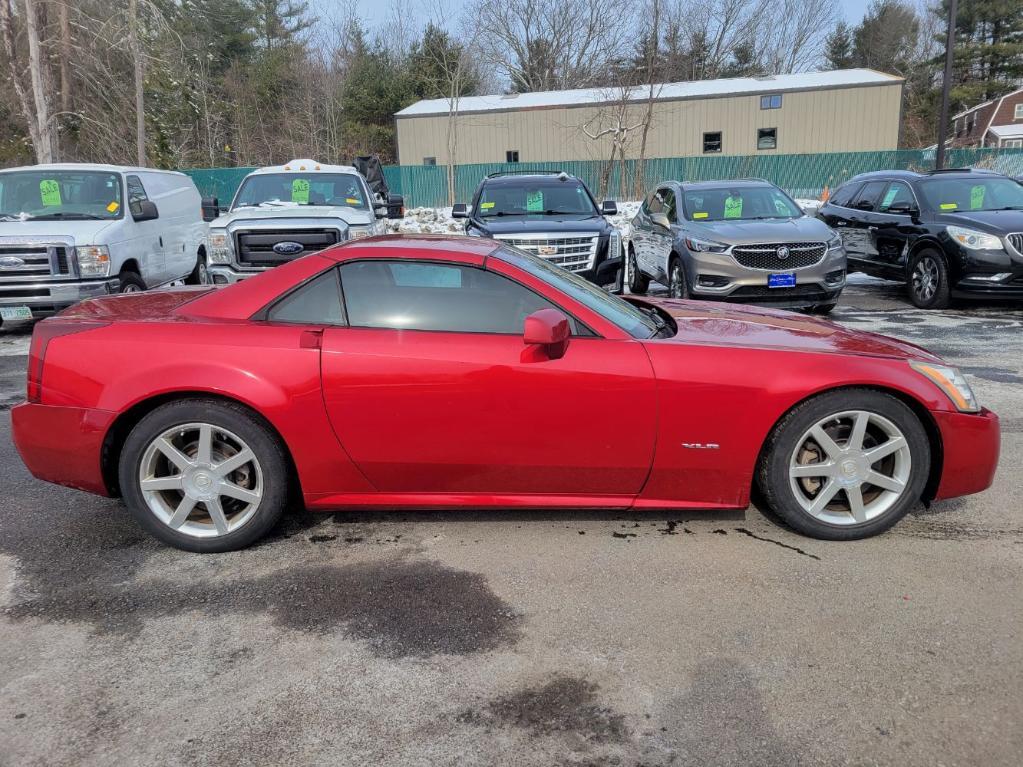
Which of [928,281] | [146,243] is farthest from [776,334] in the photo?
[146,243]

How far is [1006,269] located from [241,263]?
917 cm

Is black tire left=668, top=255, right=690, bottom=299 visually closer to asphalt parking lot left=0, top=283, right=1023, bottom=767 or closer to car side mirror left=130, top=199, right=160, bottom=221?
asphalt parking lot left=0, top=283, right=1023, bottom=767

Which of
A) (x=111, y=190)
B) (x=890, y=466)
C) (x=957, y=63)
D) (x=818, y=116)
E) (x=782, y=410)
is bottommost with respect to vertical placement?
(x=890, y=466)

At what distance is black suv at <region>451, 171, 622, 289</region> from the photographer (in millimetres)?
9898

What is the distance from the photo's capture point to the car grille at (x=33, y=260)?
9.03m

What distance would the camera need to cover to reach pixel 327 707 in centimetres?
265

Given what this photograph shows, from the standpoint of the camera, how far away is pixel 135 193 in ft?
34.2

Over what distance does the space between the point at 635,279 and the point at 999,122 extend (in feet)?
185

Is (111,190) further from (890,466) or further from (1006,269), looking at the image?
(1006,269)

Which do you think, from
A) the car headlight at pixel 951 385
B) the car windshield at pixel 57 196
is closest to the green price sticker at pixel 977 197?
the car headlight at pixel 951 385

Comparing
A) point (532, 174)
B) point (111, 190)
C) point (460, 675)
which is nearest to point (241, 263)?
point (111, 190)

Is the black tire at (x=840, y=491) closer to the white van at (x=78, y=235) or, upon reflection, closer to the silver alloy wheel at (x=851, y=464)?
the silver alloy wheel at (x=851, y=464)

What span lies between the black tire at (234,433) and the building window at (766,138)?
36876mm

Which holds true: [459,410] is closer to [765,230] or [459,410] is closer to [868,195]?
[765,230]
